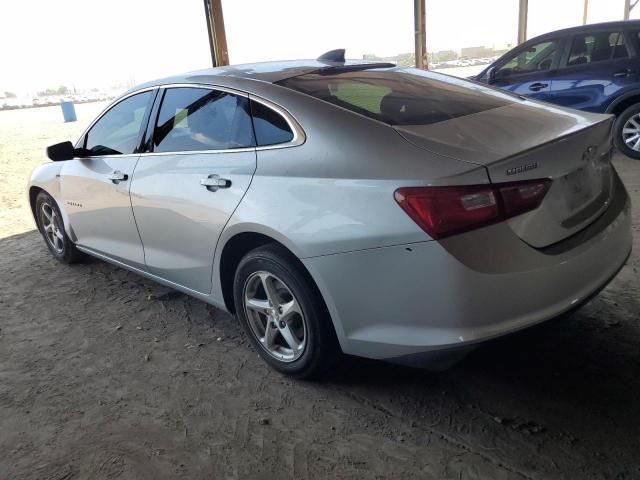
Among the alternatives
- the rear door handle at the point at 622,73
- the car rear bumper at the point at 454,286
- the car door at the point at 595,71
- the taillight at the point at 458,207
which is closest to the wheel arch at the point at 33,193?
the car rear bumper at the point at 454,286

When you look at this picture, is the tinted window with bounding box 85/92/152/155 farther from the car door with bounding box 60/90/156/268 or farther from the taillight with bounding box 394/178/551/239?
the taillight with bounding box 394/178/551/239

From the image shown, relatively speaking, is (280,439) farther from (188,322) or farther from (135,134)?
(135,134)

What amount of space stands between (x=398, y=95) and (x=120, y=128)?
6.64 feet

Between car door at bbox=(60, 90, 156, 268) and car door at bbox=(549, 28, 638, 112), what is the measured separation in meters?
5.59

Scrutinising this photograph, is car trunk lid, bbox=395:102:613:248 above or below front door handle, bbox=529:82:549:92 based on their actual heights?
above

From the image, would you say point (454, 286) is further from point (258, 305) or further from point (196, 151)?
point (196, 151)

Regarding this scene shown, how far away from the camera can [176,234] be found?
3.05 meters

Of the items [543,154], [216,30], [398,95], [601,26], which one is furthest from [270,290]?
[216,30]

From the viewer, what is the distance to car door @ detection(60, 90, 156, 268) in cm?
344

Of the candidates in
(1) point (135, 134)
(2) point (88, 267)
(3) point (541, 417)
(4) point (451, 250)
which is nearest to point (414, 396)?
(3) point (541, 417)

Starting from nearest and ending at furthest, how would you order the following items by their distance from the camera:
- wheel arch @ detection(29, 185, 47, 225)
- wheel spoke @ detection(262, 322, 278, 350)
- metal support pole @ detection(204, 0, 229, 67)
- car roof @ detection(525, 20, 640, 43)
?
wheel spoke @ detection(262, 322, 278, 350) < wheel arch @ detection(29, 185, 47, 225) < car roof @ detection(525, 20, 640, 43) < metal support pole @ detection(204, 0, 229, 67)

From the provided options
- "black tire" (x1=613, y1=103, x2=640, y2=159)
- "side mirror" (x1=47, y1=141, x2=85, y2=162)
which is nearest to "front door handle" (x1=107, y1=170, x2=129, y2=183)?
"side mirror" (x1=47, y1=141, x2=85, y2=162)

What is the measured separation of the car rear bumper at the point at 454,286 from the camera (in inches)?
77.0

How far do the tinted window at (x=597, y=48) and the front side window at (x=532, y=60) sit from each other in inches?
10.0
